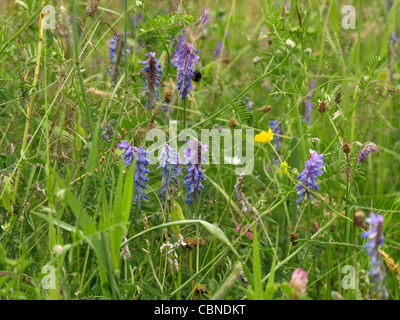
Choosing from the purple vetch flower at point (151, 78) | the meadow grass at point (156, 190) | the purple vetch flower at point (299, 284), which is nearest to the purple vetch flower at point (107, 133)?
the meadow grass at point (156, 190)

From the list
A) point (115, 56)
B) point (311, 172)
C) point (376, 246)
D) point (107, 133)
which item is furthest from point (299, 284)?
point (115, 56)

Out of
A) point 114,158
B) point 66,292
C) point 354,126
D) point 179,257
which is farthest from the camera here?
point 354,126

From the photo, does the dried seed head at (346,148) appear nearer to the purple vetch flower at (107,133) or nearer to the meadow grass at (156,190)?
the meadow grass at (156,190)

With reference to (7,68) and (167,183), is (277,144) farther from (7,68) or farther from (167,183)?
(7,68)

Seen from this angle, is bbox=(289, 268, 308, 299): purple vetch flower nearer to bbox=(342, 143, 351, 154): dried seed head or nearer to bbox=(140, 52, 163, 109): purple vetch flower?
bbox=(342, 143, 351, 154): dried seed head

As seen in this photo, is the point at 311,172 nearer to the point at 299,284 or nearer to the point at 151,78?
the point at 299,284

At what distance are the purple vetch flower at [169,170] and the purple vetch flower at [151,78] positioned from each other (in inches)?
11.8

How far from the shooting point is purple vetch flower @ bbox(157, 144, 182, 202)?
1.62 m

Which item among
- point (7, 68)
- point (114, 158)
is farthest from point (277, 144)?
point (7, 68)

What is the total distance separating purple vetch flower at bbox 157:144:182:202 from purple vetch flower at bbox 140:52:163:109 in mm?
299

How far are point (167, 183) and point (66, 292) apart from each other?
1.56 ft

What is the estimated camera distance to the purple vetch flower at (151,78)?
184cm

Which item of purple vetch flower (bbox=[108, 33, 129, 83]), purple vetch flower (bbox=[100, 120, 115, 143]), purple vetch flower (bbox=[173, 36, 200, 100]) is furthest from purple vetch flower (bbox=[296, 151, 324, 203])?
purple vetch flower (bbox=[108, 33, 129, 83])

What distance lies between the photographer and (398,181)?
8.04ft
